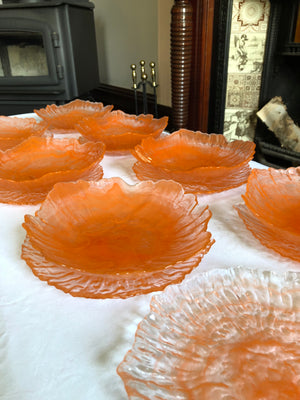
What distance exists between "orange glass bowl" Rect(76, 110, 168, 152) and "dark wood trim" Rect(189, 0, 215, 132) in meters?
1.05

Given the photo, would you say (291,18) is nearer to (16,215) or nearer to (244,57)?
(244,57)

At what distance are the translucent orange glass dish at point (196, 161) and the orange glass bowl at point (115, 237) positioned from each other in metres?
0.10

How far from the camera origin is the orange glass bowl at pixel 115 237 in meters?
0.41

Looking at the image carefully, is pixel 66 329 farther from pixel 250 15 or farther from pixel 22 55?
pixel 22 55

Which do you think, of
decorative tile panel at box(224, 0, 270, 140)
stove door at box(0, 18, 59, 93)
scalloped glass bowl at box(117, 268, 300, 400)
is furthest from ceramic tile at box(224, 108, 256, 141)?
scalloped glass bowl at box(117, 268, 300, 400)

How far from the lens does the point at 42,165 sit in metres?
0.79

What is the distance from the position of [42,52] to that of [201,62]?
102 centimetres

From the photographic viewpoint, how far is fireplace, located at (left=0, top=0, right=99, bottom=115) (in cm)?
204

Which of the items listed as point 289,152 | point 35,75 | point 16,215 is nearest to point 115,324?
point 16,215

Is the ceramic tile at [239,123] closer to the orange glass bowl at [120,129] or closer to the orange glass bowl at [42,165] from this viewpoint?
the orange glass bowl at [120,129]

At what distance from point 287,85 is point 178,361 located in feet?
6.24

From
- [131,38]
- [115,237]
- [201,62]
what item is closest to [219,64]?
[201,62]

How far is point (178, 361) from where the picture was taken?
12.8 inches

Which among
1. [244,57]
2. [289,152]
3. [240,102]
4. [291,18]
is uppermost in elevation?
[291,18]
